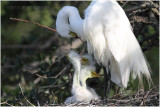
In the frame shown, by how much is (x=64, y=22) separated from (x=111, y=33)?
0.42 metres

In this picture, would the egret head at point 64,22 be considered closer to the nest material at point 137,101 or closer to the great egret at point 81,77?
the great egret at point 81,77

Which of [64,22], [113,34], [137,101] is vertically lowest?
[137,101]

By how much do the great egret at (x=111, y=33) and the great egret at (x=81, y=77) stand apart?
5.9 inches

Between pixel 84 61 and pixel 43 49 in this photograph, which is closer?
pixel 84 61

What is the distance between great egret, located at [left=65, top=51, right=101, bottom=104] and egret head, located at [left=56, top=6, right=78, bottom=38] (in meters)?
0.17

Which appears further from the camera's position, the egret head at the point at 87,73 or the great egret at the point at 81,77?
the egret head at the point at 87,73

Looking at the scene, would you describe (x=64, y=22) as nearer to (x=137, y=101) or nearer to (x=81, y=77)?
(x=81, y=77)

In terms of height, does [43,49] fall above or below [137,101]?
above

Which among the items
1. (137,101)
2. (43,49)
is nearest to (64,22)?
(137,101)

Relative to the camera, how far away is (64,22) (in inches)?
94.0

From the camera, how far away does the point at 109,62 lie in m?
2.45

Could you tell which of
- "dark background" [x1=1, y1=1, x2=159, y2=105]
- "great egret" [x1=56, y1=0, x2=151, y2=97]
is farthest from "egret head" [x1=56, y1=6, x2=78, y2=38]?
"dark background" [x1=1, y1=1, x2=159, y2=105]

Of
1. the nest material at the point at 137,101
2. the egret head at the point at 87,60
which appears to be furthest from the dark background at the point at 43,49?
the nest material at the point at 137,101

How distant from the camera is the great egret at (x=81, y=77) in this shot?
2.21 m
